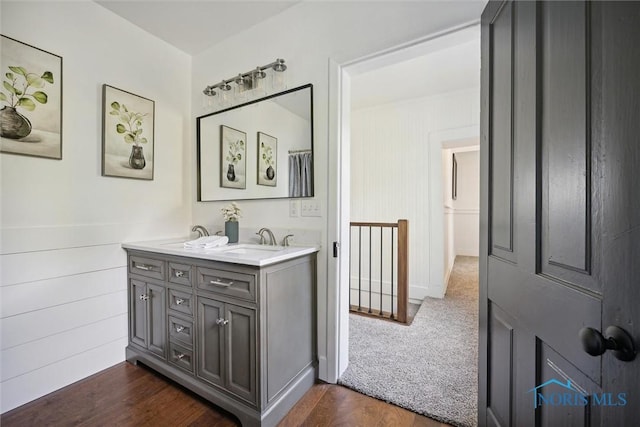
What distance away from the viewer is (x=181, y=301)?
1.65 m

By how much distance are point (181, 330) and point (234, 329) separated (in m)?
0.50

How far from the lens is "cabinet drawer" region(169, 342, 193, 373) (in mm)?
1617

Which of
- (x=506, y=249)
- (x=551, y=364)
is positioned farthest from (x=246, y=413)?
(x=506, y=249)

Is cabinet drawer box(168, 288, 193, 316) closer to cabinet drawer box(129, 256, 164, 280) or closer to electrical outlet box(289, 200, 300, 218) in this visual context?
cabinet drawer box(129, 256, 164, 280)

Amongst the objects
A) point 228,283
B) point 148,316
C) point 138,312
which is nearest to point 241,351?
point 228,283

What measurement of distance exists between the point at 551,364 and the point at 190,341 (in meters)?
1.75

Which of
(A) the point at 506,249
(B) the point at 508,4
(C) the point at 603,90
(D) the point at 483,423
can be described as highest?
(B) the point at 508,4

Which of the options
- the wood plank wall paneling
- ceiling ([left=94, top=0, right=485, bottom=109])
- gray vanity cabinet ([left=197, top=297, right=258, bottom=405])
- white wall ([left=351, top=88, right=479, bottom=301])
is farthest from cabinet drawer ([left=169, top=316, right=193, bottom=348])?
white wall ([left=351, top=88, right=479, bottom=301])

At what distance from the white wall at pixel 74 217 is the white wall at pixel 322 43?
813mm

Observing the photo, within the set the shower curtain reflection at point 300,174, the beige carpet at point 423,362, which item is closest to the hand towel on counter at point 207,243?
the shower curtain reflection at point 300,174

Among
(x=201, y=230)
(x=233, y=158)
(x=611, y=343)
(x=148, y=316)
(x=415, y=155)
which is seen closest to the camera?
(x=611, y=343)

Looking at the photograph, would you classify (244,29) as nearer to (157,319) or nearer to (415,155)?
(157,319)

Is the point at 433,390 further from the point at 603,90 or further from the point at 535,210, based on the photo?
the point at 603,90

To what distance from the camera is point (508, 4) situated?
959 millimetres
